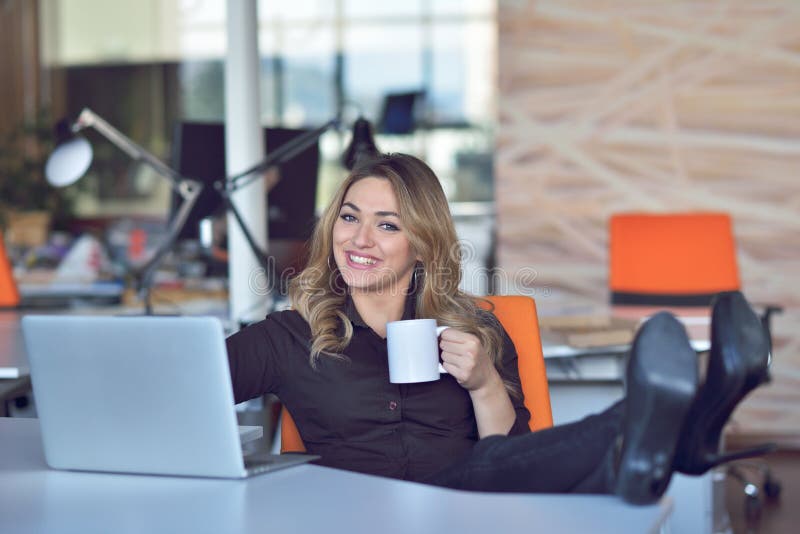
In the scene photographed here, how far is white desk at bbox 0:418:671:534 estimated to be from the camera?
1.07m

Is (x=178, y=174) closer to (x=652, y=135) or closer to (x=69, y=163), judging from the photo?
(x=69, y=163)

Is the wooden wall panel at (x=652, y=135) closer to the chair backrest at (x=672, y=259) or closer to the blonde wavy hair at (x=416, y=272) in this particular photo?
the chair backrest at (x=672, y=259)

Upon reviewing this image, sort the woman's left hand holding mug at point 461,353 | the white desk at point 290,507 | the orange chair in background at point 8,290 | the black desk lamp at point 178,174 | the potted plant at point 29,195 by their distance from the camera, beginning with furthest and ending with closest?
the potted plant at point 29,195 → the orange chair in background at point 8,290 → the black desk lamp at point 178,174 → the woman's left hand holding mug at point 461,353 → the white desk at point 290,507

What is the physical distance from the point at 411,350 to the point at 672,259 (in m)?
2.40

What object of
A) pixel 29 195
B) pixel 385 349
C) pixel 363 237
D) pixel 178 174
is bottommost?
pixel 385 349

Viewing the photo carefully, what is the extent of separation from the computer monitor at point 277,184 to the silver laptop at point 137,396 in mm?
1764

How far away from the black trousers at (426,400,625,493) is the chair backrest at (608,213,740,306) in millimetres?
2414

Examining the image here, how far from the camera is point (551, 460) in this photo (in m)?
1.29

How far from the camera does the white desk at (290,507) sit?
1074 millimetres

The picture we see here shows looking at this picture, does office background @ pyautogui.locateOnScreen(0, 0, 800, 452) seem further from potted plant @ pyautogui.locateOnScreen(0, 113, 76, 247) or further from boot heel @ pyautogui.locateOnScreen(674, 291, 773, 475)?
potted plant @ pyautogui.locateOnScreen(0, 113, 76, 247)

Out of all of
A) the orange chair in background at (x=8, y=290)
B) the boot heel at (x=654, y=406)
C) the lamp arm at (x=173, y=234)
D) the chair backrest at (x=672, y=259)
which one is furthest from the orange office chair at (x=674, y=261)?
the boot heel at (x=654, y=406)

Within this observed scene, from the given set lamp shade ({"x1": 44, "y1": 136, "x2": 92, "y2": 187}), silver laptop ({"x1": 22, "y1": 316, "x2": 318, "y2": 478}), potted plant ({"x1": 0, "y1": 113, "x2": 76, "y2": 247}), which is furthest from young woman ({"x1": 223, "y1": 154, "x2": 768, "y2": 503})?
potted plant ({"x1": 0, "y1": 113, "x2": 76, "y2": 247})

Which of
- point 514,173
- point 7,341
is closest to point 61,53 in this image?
point 514,173

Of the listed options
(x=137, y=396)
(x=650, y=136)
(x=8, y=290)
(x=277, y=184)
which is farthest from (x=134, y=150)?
(x=650, y=136)
